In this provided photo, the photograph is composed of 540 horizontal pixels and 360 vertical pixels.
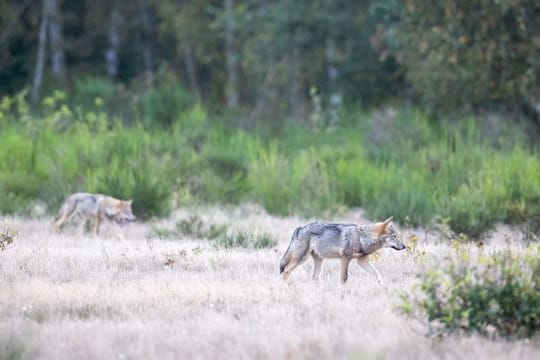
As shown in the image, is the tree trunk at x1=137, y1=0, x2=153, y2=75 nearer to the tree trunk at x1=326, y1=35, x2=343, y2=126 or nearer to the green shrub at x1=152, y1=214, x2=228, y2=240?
the tree trunk at x1=326, y1=35, x2=343, y2=126

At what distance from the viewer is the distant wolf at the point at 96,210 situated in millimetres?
14977

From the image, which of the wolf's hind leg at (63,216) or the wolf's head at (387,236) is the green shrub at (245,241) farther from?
the wolf's hind leg at (63,216)

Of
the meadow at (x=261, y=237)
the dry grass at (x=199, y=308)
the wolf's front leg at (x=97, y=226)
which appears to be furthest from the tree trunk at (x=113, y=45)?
the dry grass at (x=199, y=308)

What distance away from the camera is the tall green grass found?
15.7 metres

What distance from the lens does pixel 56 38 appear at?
108 feet

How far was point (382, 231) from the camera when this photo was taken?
10820mm

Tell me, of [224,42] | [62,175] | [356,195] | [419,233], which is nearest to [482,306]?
[419,233]

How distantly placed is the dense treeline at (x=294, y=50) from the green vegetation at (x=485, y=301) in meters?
13.2

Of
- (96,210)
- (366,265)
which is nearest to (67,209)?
(96,210)

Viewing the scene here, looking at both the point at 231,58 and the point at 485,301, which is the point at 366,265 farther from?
the point at 231,58

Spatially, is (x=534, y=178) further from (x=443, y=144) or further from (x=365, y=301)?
(x=365, y=301)

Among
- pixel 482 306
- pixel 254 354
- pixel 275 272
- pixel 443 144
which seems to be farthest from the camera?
pixel 443 144

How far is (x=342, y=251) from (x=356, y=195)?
7340 mm

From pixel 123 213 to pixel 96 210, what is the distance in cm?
43
